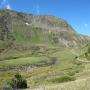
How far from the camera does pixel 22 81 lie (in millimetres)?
38781

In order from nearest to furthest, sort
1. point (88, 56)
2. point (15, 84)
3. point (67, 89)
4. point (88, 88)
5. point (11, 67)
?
1. point (88, 88)
2. point (67, 89)
3. point (15, 84)
4. point (88, 56)
5. point (11, 67)

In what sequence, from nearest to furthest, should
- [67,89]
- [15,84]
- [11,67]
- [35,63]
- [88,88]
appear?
[88,88] < [67,89] < [15,84] < [11,67] < [35,63]

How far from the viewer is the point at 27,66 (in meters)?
175

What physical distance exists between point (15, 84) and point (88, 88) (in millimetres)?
21861

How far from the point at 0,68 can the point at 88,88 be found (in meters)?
155

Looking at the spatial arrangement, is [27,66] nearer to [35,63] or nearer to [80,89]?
[35,63]

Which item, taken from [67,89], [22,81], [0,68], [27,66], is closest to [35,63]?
[27,66]

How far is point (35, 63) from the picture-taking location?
18325 cm

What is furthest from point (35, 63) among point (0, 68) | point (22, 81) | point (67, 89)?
point (67, 89)

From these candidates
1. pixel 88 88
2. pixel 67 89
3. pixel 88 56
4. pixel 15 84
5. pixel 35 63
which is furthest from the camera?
pixel 35 63

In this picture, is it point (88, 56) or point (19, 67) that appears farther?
point (19, 67)

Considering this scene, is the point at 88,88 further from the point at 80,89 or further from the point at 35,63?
the point at 35,63

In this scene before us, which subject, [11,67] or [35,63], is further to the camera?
[35,63]

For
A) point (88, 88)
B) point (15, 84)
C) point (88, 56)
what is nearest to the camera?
point (88, 88)
